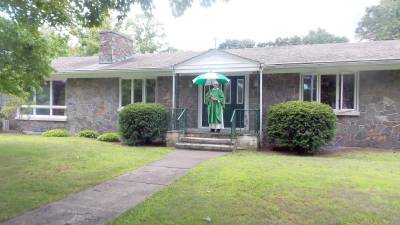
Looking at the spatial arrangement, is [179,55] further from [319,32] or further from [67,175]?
[319,32]

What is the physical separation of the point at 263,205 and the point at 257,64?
7.02m

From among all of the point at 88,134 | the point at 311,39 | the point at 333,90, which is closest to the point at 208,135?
the point at 333,90

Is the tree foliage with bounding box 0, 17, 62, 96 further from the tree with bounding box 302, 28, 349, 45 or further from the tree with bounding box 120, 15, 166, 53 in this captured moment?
the tree with bounding box 302, 28, 349, 45

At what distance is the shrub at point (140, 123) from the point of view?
1191cm

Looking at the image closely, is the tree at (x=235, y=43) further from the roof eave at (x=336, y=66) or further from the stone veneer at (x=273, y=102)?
the roof eave at (x=336, y=66)

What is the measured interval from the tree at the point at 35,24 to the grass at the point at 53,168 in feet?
6.08

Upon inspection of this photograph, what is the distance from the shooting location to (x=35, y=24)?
22.5 feet

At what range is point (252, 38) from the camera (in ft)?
133

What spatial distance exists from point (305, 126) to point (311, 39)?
31.5 meters

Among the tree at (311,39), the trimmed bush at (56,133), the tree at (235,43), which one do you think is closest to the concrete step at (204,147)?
the trimmed bush at (56,133)

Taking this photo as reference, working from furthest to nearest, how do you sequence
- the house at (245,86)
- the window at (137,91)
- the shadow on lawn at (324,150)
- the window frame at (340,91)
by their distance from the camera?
the window at (137,91)
the window frame at (340,91)
the house at (245,86)
the shadow on lawn at (324,150)

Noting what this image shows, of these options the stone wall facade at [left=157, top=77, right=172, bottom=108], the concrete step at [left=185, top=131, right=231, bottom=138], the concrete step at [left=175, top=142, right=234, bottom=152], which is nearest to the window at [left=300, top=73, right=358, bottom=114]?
the concrete step at [left=185, top=131, right=231, bottom=138]

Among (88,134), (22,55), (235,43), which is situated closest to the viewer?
(22,55)

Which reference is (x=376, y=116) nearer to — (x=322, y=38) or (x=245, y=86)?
(x=245, y=86)
